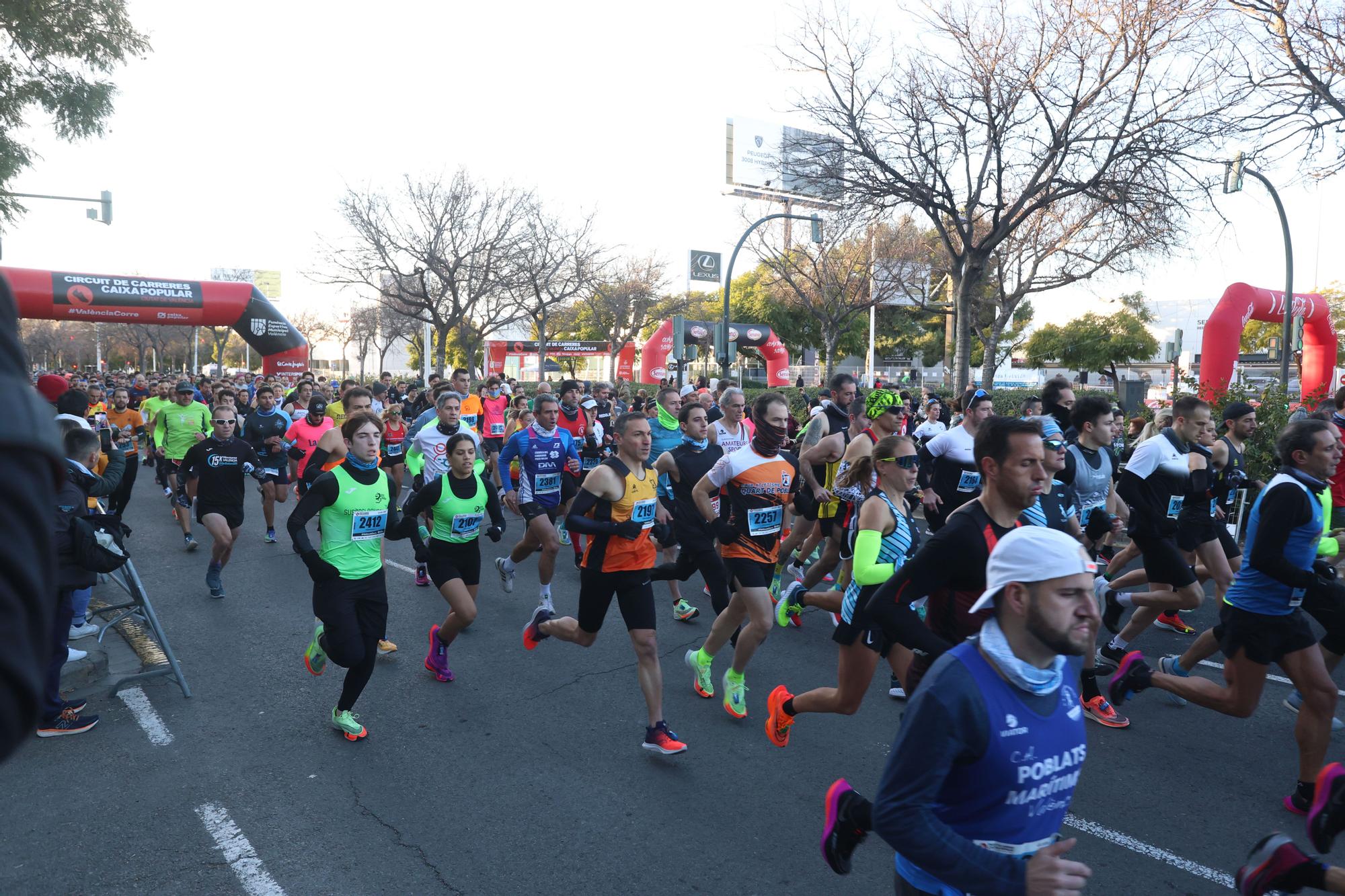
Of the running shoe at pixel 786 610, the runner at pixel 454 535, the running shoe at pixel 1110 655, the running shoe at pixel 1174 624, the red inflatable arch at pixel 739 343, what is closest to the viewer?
the running shoe at pixel 1110 655

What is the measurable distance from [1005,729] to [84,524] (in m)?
5.03

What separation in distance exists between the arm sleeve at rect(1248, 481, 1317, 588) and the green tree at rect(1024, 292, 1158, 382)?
47680 mm

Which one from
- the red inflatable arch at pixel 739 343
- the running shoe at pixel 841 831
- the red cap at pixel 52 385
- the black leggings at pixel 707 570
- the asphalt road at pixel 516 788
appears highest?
the red inflatable arch at pixel 739 343

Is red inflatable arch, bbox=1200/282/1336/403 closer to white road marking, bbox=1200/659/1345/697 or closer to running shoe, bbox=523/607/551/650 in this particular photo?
white road marking, bbox=1200/659/1345/697

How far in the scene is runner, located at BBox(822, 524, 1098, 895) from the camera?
2.08 metres

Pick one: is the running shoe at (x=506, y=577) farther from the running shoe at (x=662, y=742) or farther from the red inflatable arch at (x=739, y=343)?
the red inflatable arch at (x=739, y=343)

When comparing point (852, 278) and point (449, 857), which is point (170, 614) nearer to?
point (449, 857)

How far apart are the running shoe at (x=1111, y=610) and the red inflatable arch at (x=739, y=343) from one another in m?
22.4

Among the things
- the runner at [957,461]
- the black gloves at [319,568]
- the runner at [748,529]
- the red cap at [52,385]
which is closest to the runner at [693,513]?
the runner at [748,529]

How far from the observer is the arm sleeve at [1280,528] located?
449cm

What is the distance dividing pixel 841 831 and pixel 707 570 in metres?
4.09

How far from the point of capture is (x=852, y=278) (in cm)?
3491

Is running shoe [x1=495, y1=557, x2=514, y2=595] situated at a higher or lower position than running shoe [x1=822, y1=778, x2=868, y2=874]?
lower

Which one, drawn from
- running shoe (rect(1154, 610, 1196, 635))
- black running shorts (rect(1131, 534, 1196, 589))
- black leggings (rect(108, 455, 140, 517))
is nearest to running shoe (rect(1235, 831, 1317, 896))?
black running shorts (rect(1131, 534, 1196, 589))
